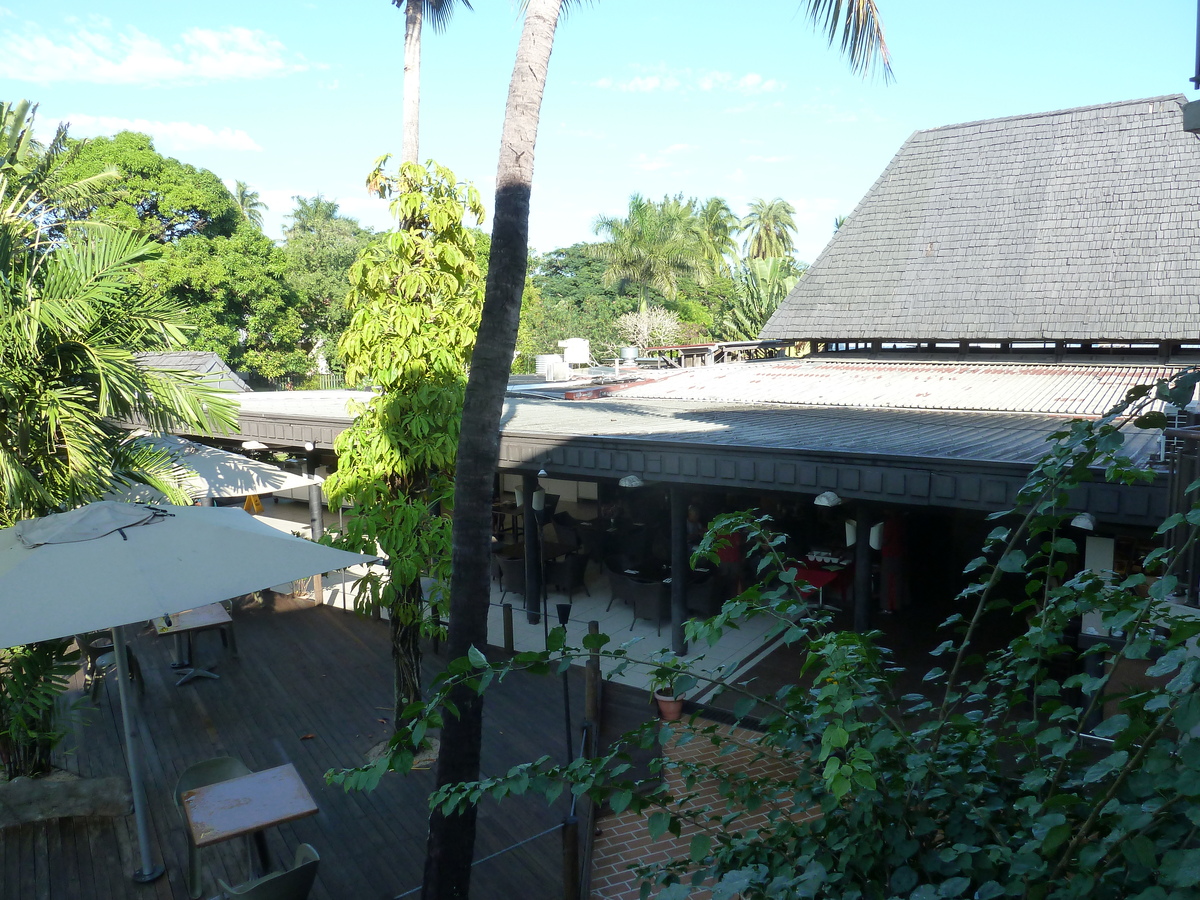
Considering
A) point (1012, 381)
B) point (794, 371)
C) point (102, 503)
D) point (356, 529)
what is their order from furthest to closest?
1. point (794, 371)
2. point (1012, 381)
3. point (356, 529)
4. point (102, 503)

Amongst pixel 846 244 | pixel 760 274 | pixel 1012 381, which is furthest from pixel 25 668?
pixel 760 274

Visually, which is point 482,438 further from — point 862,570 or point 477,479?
point 862,570

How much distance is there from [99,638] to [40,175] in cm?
436

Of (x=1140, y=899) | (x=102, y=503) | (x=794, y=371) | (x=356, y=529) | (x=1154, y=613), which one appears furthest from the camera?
(x=794, y=371)

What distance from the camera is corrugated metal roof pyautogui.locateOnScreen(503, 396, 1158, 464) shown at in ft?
25.2

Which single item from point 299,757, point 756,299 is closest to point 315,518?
point 299,757

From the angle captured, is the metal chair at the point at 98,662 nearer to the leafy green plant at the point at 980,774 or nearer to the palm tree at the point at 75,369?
the palm tree at the point at 75,369

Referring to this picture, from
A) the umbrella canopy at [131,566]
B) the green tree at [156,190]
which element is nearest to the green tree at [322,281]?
the green tree at [156,190]

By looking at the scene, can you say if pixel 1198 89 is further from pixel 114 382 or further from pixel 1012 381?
pixel 1012 381

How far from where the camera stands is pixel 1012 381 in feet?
41.2

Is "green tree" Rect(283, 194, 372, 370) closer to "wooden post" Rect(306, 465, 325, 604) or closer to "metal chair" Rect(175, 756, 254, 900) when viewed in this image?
"wooden post" Rect(306, 465, 325, 604)

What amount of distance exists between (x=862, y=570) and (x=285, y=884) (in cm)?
587

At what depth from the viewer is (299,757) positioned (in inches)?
276

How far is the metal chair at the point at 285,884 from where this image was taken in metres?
4.50
